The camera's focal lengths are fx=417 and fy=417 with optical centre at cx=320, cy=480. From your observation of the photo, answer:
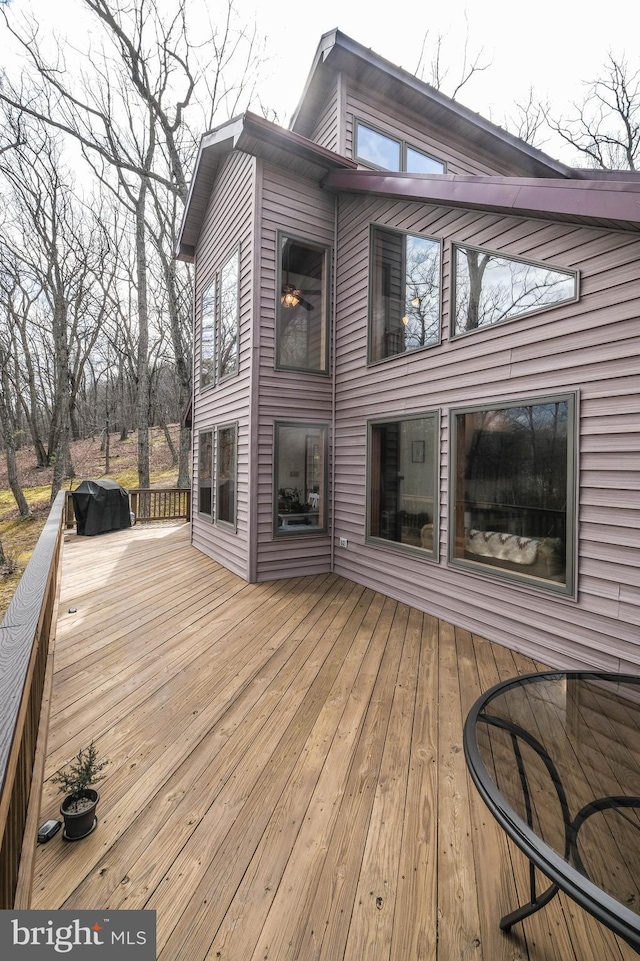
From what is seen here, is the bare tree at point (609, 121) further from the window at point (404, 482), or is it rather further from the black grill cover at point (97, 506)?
the black grill cover at point (97, 506)

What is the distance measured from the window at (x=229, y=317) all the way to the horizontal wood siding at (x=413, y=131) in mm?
2291

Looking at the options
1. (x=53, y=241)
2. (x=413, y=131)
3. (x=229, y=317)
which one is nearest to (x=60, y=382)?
(x=53, y=241)

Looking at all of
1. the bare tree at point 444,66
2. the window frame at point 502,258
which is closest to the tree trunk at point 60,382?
the bare tree at point 444,66

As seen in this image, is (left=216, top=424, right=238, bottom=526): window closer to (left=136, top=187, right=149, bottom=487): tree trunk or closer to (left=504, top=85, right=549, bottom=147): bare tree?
(left=136, top=187, right=149, bottom=487): tree trunk

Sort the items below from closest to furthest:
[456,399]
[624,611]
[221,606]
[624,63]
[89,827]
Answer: [89,827], [624,611], [456,399], [221,606], [624,63]

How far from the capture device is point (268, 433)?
523 cm

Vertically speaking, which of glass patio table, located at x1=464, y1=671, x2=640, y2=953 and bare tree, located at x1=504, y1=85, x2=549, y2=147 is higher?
bare tree, located at x1=504, y1=85, x2=549, y2=147

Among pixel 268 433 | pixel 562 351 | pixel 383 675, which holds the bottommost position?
pixel 383 675

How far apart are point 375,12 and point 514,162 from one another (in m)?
3.81

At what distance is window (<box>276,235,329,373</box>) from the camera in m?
5.38

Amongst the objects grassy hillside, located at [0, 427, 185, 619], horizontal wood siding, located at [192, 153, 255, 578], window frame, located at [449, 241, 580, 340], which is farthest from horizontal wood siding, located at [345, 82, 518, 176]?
grassy hillside, located at [0, 427, 185, 619]

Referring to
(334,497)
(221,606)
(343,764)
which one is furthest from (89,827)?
(334,497)

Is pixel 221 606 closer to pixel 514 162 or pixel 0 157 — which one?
pixel 514 162

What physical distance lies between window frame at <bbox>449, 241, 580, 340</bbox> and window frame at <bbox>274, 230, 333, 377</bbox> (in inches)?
77.7
